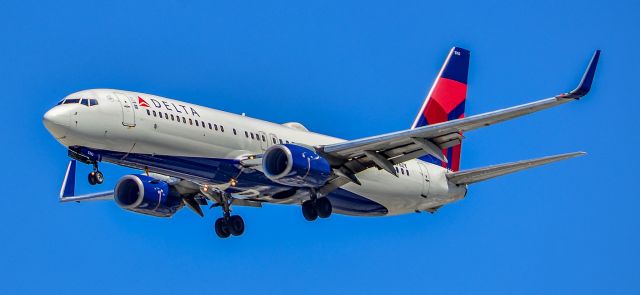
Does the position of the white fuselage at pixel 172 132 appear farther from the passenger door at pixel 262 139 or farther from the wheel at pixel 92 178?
the wheel at pixel 92 178

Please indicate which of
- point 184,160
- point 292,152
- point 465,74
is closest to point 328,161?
point 292,152

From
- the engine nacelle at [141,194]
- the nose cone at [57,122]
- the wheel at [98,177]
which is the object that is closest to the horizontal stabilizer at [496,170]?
the engine nacelle at [141,194]

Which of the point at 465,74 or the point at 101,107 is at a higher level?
the point at 465,74

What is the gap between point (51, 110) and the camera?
Result: 47562 mm

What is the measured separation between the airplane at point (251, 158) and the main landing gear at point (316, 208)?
4 cm

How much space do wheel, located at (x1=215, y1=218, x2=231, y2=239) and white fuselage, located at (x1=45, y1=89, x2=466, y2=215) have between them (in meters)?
2.79

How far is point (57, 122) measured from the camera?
4706 centimetres

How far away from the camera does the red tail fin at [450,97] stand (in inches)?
2491

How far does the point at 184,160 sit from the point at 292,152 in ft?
13.5

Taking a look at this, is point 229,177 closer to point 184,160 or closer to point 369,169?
point 184,160

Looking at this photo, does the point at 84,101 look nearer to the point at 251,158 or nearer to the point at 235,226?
the point at 251,158

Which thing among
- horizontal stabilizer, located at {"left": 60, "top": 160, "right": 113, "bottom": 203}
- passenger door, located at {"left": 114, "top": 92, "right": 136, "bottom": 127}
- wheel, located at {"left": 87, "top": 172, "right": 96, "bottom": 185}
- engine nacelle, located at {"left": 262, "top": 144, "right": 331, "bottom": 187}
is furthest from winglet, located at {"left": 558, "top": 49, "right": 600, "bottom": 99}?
horizontal stabilizer, located at {"left": 60, "top": 160, "right": 113, "bottom": 203}

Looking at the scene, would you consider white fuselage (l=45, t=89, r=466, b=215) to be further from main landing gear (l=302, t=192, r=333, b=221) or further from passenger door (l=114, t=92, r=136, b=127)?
main landing gear (l=302, t=192, r=333, b=221)

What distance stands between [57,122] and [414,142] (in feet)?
44.4
